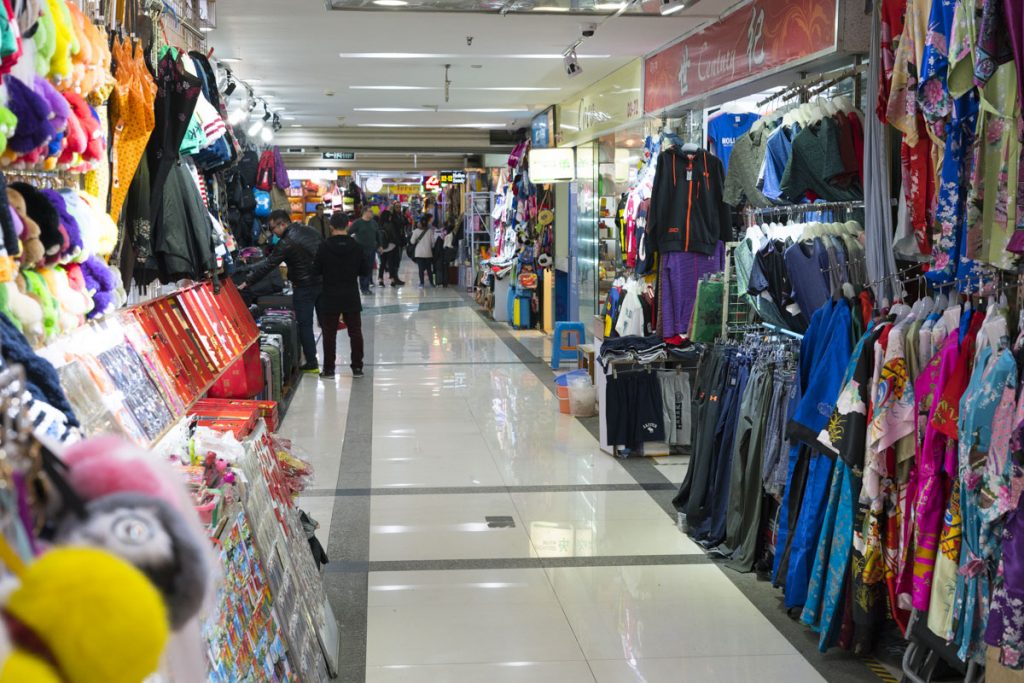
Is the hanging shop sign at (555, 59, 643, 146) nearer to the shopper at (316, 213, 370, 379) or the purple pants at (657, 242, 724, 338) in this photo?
the purple pants at (657, 242, 724, 338)

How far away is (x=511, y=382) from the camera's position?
10117 millimetres

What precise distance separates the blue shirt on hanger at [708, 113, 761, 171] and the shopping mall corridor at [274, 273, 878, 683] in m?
2.10

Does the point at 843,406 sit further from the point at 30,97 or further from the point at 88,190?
the point at 30,97

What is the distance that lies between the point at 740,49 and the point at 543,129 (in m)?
7.80

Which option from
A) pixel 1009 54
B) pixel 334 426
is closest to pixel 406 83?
pixel 334 426

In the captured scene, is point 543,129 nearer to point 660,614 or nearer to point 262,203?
point 262,203

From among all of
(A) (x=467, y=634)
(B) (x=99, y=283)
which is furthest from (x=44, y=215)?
(A) (x=467, y=634)

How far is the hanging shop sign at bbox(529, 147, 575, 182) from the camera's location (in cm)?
1225

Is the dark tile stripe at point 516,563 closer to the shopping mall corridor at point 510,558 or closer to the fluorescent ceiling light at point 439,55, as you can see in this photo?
the shopping mall corridor at point 510,558

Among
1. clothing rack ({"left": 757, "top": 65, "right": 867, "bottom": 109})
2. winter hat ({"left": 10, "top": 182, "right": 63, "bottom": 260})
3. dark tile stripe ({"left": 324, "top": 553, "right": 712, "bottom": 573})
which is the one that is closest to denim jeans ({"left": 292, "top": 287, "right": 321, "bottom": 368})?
dark tile stripe ({"left": 324, "top": 553, "right": 712, "bottom": 573})

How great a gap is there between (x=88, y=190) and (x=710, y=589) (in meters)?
3.02

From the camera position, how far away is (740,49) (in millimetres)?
6469

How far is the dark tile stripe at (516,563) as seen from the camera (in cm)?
484

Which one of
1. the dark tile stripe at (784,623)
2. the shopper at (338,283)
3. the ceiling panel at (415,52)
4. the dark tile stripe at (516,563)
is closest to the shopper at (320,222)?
the ceiling panel at (415,52)
